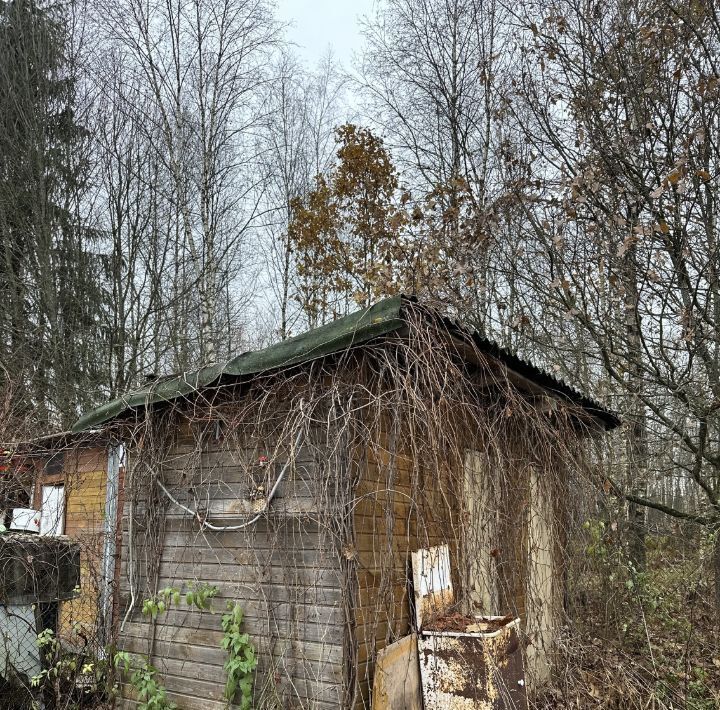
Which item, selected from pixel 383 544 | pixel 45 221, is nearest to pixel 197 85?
pixel 45 221

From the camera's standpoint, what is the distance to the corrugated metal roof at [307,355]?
13.3ft

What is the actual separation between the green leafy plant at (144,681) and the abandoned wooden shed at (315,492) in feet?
0.28

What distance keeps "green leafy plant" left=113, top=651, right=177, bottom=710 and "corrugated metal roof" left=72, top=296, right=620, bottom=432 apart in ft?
6.50

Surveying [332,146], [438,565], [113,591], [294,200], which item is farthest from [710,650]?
[332,146]

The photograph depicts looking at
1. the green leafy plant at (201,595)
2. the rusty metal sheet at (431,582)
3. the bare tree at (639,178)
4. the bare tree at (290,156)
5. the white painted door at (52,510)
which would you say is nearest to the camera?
the rusty metal sheet at (431,582)

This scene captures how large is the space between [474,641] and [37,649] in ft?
12.9

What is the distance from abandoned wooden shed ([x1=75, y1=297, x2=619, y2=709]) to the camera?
4.31 metres

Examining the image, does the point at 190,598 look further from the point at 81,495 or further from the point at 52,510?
the point at 52,510

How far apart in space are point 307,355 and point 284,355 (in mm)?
212

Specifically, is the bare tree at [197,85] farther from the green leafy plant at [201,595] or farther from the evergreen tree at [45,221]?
the green leafy plant at [201,595]

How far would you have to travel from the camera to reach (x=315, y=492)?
4.55 metres

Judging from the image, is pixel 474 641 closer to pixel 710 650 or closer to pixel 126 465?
pixel 126 465

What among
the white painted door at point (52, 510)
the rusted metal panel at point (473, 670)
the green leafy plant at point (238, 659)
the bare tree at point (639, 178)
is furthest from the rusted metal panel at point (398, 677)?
the white painted door at point (52, 510)

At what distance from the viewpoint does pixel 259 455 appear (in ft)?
16.2
